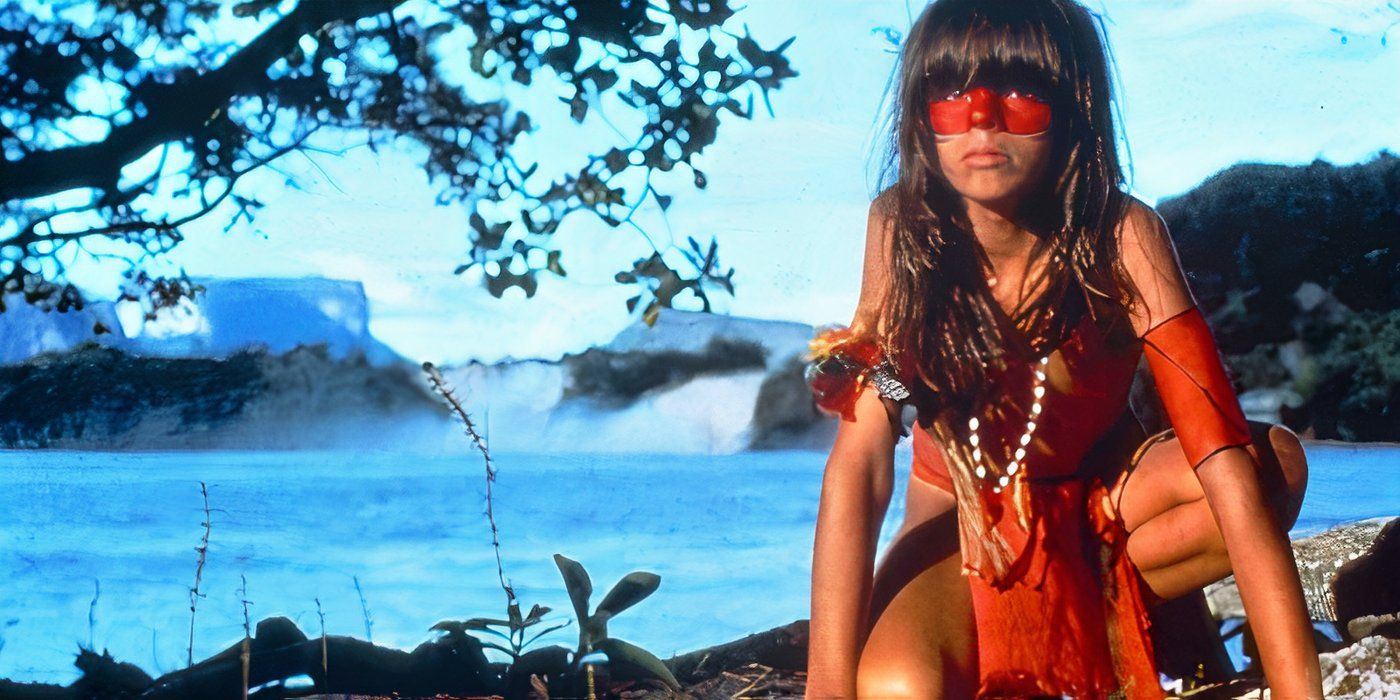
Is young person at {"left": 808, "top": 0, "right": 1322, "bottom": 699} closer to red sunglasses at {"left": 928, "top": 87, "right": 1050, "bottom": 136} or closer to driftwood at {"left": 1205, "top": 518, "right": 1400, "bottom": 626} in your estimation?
red sunglasses at {"left": 928, "top": 87, "right": 1050, "bottom": 136}

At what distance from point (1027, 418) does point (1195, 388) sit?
27cm

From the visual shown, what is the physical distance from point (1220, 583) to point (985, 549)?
1.55 ft

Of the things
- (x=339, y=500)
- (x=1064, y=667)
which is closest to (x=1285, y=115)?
(x=1064, y=667)

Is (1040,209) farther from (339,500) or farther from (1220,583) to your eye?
(339,500)

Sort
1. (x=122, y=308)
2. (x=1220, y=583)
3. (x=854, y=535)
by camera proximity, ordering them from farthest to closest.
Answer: (x=122, y=308), (x=1220, y=583), (x=854, y=535)

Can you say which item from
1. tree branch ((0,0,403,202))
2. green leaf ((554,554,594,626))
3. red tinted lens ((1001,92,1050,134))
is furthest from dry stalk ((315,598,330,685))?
→ red tinted lens ((1001,92,1050,134))

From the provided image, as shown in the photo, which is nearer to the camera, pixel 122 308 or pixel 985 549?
pixel 985 549

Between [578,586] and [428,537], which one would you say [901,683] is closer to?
[578,586]

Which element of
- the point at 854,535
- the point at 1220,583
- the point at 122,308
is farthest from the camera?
the point at 122,308

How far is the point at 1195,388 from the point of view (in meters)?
2.10

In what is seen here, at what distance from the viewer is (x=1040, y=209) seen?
2.20 metres

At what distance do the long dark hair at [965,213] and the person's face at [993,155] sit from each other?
2 centimetres

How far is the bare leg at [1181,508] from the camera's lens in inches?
83.5

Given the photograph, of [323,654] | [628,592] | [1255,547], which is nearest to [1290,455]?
[1255,547]
